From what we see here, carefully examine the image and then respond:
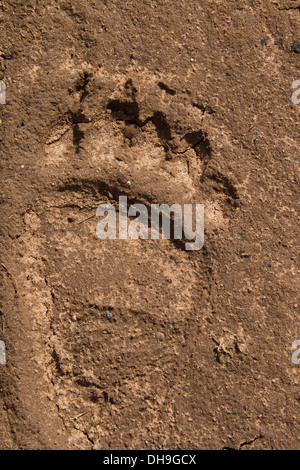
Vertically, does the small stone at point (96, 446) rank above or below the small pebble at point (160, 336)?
below

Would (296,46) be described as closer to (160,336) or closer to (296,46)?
(296,46)

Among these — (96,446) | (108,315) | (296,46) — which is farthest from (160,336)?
(296,46)

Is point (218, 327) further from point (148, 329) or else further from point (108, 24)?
point (108, 24)

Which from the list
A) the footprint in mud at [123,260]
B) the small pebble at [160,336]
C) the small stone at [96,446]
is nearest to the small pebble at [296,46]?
the footprint in mud at [123,260]

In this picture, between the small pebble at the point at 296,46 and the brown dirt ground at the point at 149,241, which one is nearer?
the brown dirt ground at the point at 149,241

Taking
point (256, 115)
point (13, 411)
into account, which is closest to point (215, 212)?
point (256, 115)

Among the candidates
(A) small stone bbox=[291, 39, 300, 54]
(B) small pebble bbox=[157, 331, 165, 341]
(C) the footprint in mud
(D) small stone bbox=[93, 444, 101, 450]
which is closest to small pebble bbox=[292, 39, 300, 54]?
(A) small stone bbox=[291, 39, 300, 54]

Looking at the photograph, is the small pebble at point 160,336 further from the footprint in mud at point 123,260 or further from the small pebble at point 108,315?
the small pebble at point 108,315

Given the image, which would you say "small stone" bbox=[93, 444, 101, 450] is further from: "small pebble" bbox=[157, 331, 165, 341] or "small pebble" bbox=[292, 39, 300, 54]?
"small pebble" bbox=[292, 39, 300, 54]
